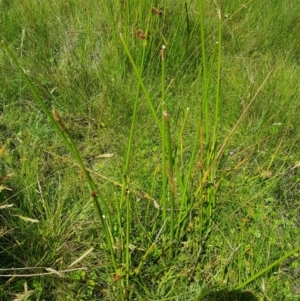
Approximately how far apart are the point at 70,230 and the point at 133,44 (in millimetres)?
1064

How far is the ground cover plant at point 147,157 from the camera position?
1210 millimetres

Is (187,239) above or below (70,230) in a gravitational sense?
above

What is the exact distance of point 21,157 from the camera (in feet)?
5.24

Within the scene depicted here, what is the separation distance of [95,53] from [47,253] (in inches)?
47.3

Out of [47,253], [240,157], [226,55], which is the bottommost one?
[47,253]

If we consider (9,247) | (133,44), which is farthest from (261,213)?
(133,44)

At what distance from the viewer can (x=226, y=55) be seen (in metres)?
2.22

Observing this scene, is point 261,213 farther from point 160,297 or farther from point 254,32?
point 254,32

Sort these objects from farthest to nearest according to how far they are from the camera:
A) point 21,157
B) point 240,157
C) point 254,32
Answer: point 254,32 → point 240,157 → point 21,157

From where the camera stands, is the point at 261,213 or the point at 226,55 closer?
the point at 261,213

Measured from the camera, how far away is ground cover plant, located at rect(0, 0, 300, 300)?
1210 millimetres

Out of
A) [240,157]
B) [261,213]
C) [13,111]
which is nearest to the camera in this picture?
[261,213]

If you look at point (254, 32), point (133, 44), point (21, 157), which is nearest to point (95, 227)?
point (21, 157)

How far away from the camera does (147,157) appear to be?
1713 mm
